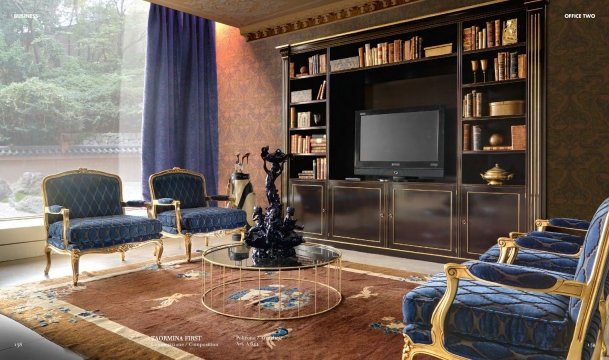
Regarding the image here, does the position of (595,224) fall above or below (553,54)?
below

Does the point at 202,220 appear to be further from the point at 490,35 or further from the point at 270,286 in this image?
the point at 490,35

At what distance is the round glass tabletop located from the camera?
289cm

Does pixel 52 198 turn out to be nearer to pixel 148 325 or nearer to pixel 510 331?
pixel 148 325

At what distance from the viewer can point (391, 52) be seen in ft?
15.9

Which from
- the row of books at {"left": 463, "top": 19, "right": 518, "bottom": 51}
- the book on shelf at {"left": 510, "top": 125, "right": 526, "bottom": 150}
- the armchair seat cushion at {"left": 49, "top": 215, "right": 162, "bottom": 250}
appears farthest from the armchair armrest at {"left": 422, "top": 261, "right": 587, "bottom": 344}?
the row of books at {"left": 463, "top": 19, "right": 518, "bottom": 51}

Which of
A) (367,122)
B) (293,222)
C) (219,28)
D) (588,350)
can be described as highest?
(219,28)

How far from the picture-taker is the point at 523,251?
8.99 feet

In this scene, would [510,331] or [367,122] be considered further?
[367,122]

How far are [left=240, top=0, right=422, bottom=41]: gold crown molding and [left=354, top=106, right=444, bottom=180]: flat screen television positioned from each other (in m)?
1.14

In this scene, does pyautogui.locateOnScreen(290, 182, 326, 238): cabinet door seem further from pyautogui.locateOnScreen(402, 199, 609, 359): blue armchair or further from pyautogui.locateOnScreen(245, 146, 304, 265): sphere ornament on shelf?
pyautogui.locateOnScreen(402, 199, 609, 359): blue armchair

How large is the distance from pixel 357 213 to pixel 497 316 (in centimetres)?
339

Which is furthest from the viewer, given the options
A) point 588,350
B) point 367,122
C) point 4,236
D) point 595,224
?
point 367,122

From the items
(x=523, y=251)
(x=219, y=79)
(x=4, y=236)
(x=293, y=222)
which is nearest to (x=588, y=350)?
(x=523, y=251)

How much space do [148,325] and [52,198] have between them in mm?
2004
